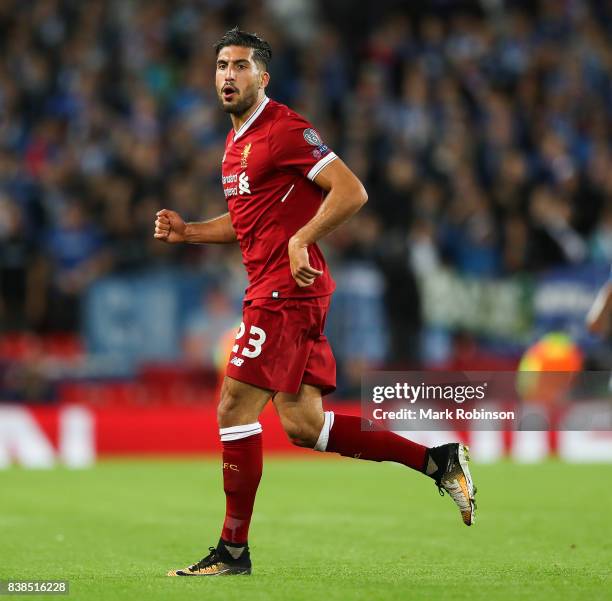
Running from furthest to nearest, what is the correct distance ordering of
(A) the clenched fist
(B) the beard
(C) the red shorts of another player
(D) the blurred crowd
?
(D) the blurred crowd < (A) the clenched fist < (B) the beard < (C) the red shorts of another player

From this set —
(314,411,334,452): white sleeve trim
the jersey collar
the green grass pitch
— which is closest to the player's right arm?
the jersey collar

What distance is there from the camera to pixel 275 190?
6.32 m

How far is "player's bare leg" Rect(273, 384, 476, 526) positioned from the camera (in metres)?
6.37

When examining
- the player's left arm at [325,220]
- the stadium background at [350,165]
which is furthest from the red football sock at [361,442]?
the stadium background at [350,165]

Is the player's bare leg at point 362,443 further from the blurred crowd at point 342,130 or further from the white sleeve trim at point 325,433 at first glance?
the blurred crowd at point 342,130

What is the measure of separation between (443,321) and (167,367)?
2882 mm

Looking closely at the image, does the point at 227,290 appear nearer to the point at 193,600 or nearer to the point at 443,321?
the point at 443,321

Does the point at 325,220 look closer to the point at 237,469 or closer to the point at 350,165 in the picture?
the point at 237,469

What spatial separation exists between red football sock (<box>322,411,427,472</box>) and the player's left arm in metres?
0.77

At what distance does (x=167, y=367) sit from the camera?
46.5ft

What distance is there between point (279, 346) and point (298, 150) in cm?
88

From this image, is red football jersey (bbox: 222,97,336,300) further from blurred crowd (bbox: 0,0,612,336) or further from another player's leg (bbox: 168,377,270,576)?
blurred crowd (bbox: 0,0,612,336)

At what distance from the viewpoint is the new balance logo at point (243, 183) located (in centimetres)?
636

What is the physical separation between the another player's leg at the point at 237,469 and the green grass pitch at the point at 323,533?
6.7 inches
